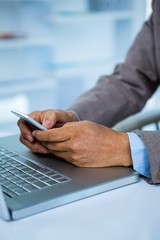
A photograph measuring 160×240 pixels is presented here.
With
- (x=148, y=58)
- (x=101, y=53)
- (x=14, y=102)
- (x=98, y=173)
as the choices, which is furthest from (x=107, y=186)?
(x=101, y=53)

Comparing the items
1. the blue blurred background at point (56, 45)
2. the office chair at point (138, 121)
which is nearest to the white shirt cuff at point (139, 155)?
the office chair at point (138, 121)

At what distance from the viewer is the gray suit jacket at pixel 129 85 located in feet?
3.58

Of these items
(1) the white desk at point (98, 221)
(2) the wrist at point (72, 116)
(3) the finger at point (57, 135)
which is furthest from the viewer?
A: (2) the wrist at point (72, 116)

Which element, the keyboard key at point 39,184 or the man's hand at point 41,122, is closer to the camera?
the keyboard key at point 39,184

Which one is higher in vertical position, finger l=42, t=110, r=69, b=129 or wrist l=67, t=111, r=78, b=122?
finger l=42, t=110, r=69, b=129

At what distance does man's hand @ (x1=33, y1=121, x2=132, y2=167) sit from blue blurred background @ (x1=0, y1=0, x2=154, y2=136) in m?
1.75

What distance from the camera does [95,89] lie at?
116cm

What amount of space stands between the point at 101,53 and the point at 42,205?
253 cm

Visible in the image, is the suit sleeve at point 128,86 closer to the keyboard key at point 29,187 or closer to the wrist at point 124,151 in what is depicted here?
the wrist at point 124,151

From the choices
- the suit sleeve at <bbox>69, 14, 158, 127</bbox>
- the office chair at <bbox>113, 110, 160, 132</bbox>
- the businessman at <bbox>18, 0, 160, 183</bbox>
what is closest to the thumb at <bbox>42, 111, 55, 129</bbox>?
the businessman at <bbox>18, 0, 160, 183</bbox>

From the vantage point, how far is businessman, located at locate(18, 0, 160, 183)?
0.74 meters

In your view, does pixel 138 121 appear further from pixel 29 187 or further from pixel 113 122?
pixel 29 187

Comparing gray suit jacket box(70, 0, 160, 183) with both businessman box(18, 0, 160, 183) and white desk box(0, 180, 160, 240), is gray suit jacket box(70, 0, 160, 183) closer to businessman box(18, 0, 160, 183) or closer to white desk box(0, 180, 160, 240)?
businessman box(18, 0, 160, 183)

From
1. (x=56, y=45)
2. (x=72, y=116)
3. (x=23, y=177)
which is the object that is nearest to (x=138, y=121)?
(x=72, y=116)
